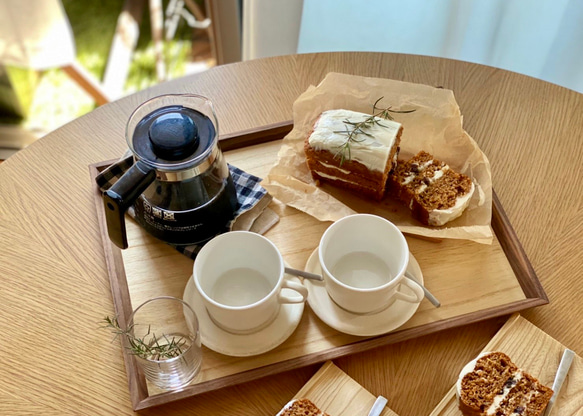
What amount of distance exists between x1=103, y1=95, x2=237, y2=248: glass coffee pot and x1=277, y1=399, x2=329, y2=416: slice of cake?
0.32 m

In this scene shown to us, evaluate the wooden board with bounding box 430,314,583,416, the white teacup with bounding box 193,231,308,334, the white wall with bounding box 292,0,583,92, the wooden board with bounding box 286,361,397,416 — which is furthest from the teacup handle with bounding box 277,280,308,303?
the white wall with bounding box 292,0,583,92

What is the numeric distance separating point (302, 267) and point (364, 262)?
0.34 ft

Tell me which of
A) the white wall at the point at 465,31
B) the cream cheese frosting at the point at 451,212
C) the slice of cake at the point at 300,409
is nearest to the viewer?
the slice of cake at the point at 300,409

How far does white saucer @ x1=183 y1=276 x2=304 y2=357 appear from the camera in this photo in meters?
0.92

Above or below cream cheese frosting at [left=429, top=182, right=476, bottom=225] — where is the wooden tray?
below

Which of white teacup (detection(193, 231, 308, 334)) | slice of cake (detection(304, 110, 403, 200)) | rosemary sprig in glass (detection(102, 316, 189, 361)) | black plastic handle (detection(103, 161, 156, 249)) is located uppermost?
black plastic handle (detection(103, 161, 156, 249))

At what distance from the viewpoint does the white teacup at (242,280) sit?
89 cm

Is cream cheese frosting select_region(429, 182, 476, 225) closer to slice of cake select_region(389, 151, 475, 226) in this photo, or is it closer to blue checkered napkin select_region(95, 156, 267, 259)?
slice of cake select_region(389, 151, 475, 226)

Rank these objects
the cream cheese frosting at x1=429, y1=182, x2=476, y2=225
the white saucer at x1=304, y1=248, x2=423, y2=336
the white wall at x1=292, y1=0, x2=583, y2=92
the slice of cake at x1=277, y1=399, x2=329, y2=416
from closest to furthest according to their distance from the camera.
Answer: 1. the slice of cake at x1=277, y1=399, x2=329, y2=416
2. the white saucer at x1=304, y1=248, x2=423, y2=336
3. the cream cheese frosting at x1=429, y1=182, x2=476, y2=225
4. the white wall at x1=292, y1=0, x2=583, y2=92

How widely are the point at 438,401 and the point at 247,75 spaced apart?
0.76 m

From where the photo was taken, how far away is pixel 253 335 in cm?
93

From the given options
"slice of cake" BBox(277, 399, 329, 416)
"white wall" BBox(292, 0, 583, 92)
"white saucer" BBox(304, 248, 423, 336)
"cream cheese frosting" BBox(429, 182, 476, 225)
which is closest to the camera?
"slice of cake" BBox(277, 399, 329, 416)

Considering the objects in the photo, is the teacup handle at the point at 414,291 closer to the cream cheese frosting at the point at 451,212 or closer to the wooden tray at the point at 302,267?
the wooden tray at the point at 302,267

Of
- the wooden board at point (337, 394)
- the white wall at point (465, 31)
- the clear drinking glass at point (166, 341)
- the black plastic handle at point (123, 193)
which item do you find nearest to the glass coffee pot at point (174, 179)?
the black plastic handle at point (123, 193)
